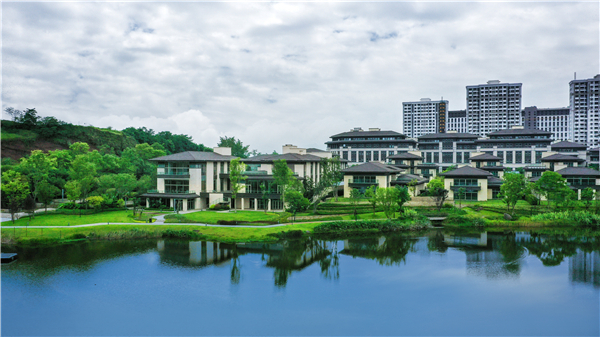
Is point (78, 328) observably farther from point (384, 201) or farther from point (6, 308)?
point (384, 201)

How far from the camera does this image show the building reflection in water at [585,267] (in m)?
24.9

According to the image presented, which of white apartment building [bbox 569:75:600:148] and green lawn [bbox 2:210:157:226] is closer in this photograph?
green lawn [bbox 2:210:157:226]

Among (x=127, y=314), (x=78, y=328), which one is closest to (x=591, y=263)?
(x=127, y=314)

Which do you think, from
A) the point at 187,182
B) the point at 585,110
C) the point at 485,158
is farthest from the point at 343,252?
the point at 585,110

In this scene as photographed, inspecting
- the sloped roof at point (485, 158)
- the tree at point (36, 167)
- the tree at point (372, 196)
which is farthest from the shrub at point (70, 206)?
the sloped roof at point (485, 158)

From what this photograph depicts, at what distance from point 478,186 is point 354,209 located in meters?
20.2

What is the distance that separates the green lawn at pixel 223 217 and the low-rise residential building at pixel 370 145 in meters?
42.5

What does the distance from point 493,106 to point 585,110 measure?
26.0 metres

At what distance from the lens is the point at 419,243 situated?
35250 mm

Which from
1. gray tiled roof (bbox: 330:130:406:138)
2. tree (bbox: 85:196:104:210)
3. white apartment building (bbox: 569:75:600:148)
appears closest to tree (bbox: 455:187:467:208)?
gray tiled roof (bbox: 330:130:406:138)

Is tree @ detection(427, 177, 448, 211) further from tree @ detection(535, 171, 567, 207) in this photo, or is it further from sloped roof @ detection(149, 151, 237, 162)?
sloped roof @ detection(149, 151, 237, 162)

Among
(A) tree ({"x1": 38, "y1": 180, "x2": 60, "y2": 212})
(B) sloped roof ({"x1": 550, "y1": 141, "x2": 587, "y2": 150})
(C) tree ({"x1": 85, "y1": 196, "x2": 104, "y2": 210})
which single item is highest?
(B) sloped roof ({"x1": 550, "y1": 141, "x2": 587, "y2": 150})

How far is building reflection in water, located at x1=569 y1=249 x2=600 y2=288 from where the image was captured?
24903 mm

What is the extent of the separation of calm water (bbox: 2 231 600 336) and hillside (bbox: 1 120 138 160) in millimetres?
40723
